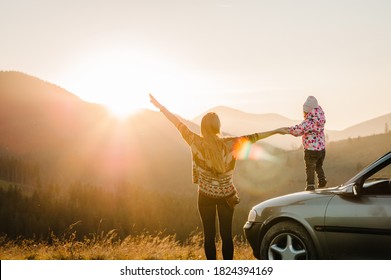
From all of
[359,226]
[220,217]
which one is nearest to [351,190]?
[359,226]

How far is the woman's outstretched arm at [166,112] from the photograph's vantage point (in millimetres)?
7234

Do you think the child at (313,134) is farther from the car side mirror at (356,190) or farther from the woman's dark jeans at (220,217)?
the car side mirror at (356,190)

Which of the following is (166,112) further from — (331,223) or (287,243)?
(331,223)

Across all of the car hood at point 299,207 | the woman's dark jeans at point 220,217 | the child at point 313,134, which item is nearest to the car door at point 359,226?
the car hood at point 299,207

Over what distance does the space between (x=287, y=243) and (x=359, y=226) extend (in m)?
0.99

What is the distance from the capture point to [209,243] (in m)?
7.15

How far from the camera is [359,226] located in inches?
247

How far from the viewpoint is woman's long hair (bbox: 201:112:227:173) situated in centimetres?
688

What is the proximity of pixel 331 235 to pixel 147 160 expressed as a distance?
18741 cm

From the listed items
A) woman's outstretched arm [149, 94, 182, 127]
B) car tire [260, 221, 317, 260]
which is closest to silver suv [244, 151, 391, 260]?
car tire [260, 221, 317, 260]

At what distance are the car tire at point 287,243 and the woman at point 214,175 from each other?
484mm
